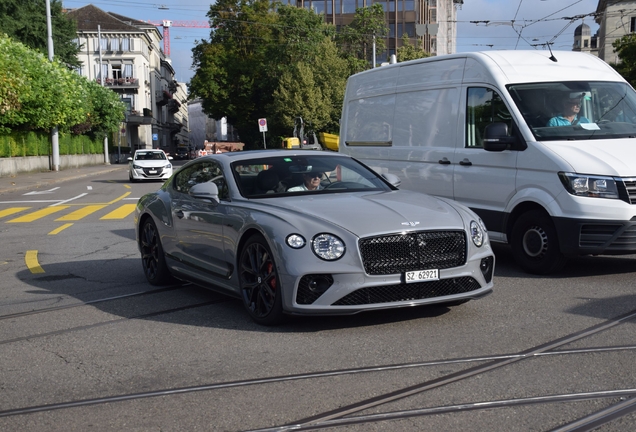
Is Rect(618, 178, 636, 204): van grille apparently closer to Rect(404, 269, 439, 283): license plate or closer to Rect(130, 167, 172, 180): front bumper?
Rect(404, 269, 439, 283): license plate

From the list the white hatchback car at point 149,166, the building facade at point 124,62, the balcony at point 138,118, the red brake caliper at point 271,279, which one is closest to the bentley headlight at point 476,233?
the red brake caliper at point 271,279

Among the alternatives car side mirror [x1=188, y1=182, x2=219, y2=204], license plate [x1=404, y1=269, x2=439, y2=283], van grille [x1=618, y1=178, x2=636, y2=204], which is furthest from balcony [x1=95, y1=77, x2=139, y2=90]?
license plate [x1=404, y1=269, x2=439, y2=283]

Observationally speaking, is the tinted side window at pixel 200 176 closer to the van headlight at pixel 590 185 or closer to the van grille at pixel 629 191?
the van headlight at pixel 590 185

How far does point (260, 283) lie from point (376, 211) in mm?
1073

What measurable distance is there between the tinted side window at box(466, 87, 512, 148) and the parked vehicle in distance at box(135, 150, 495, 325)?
2052 millimetres

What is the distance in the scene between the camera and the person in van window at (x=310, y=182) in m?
7.62

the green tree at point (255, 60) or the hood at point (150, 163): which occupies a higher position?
the green tree at point (255, 60)

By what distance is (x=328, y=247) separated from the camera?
6.28 meters

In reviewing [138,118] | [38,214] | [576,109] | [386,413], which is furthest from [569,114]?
[138,118]

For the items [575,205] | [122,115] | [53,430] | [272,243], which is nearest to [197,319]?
[272,243]

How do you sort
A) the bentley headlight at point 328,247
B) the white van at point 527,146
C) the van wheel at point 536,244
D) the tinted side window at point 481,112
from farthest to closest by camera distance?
1. the tinted side window at point 481,112
2. the van wheel at point 536,244
3. the white van at point 527,146
4. the bentley headlight at point 328,247

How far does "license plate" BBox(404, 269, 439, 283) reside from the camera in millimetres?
6363

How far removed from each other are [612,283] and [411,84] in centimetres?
404

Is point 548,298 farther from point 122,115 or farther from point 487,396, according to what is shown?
point 122,115
